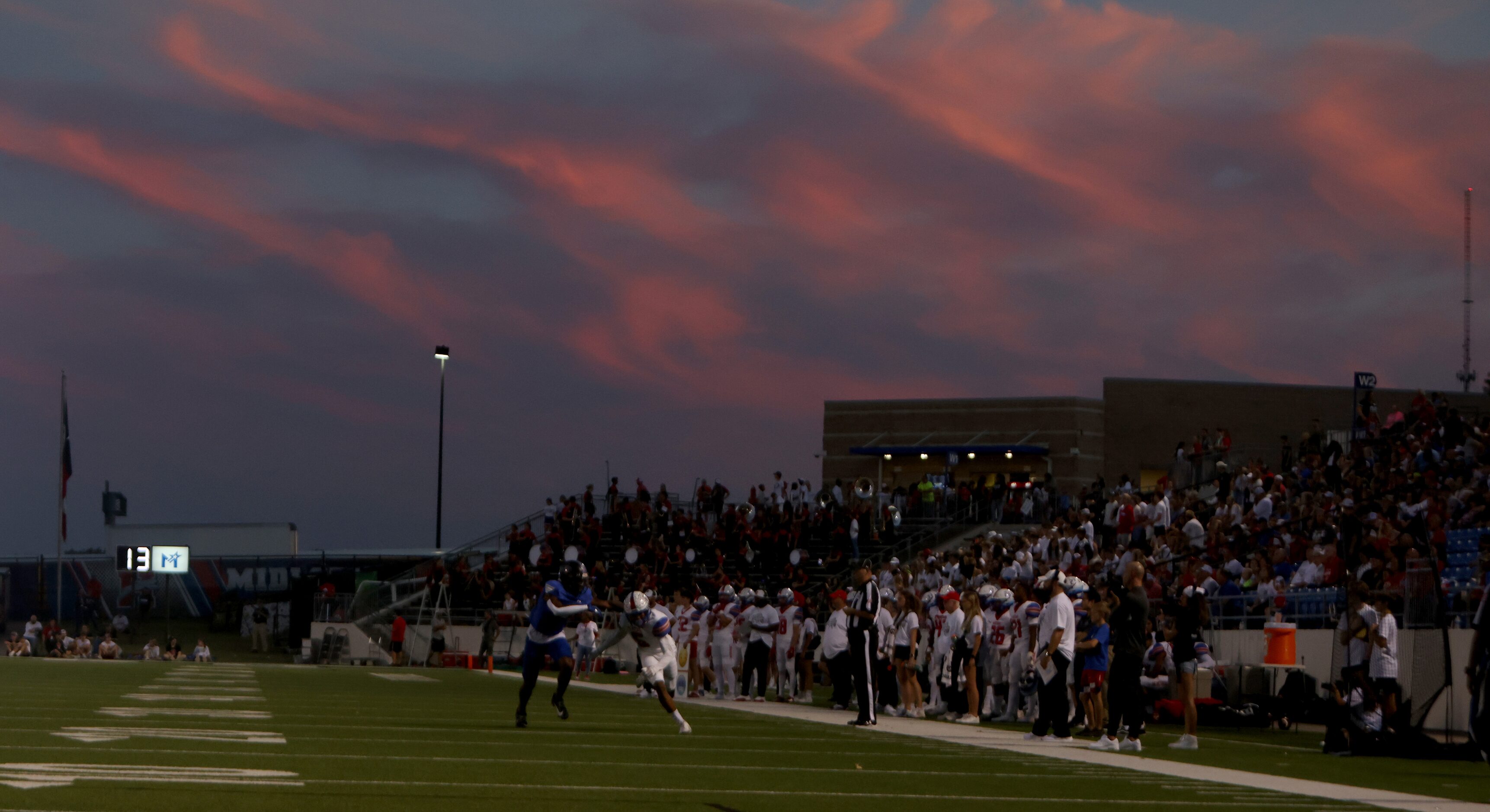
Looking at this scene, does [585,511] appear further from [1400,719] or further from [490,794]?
[490,794]

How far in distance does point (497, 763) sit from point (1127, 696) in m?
6.92

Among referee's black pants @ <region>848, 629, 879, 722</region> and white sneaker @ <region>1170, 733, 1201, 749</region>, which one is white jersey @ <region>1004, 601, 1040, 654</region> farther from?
white sneaker @ <region>1170, 733, 1201, 749</region>

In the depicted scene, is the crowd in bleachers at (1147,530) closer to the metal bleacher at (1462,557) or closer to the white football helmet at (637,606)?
the metal bleacher at (1462,557)

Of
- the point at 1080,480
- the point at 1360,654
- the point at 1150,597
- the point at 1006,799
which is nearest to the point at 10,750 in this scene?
the point at 1006,799

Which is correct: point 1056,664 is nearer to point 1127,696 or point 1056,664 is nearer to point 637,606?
point 1127,696

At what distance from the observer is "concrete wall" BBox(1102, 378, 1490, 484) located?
57.6 metres

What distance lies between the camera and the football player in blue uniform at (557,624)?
54.0 ft

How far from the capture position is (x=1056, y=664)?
1706 cm

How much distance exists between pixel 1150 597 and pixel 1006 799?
15783 mm

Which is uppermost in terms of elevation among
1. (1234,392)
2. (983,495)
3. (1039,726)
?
(1234,392)

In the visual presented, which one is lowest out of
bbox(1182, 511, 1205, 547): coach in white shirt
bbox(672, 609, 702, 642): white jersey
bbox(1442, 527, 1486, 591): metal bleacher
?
bbox(672, 609, 702, 642): white jersey

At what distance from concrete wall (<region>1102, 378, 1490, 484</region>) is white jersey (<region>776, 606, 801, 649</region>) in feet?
108

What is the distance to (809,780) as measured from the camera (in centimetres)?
1133

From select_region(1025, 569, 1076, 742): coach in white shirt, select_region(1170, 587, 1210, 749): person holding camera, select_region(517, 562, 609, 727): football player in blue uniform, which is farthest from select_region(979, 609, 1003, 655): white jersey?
select_region(517, 562, 609, 727): football player in blue uniform
